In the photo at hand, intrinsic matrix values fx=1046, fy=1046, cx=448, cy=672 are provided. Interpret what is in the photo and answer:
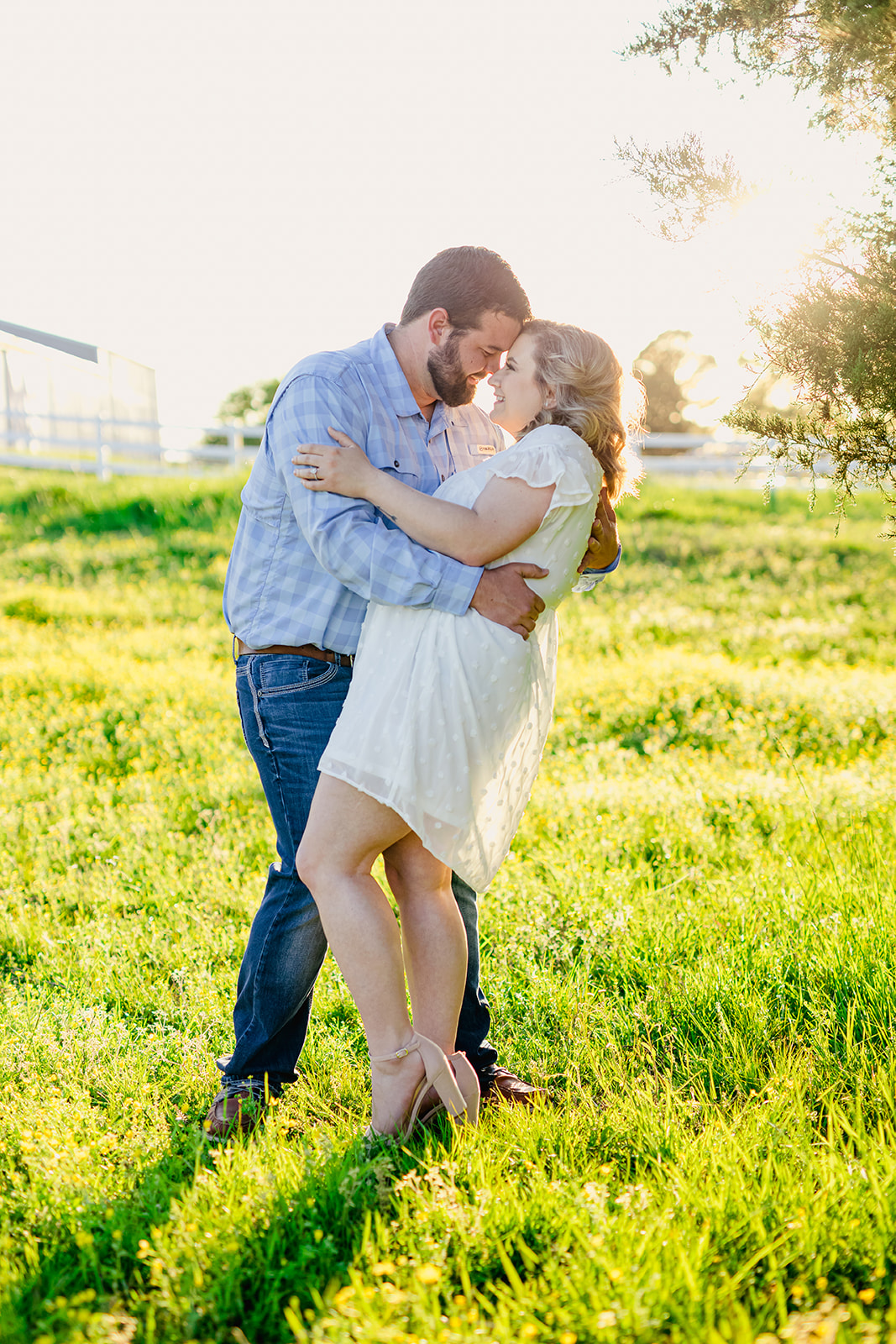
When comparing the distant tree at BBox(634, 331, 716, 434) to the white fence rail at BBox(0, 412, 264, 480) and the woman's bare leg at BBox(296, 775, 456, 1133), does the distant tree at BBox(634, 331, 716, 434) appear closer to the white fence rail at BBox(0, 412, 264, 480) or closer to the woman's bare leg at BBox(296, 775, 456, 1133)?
the woman's bare leg at BBox(296, 775, 456, 1133)

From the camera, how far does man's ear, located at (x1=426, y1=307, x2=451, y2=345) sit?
3.09m

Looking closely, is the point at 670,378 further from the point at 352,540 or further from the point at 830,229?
the point at 352,540

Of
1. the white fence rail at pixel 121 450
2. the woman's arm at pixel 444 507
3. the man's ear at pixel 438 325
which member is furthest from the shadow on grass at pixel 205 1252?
the white fence rail at pixel 121 450

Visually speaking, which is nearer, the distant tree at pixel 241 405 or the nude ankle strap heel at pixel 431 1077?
the nude ankle strap heel at pixel 431 1077

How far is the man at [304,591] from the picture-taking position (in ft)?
9.83

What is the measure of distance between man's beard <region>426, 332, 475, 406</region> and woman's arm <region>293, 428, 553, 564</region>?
0.48m

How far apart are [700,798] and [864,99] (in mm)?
3387

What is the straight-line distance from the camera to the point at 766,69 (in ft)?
12.0

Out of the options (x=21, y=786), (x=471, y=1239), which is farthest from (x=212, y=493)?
(x=471, y=1239)

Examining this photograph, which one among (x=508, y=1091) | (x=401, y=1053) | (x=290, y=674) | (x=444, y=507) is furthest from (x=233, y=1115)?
(x=444, y=507)

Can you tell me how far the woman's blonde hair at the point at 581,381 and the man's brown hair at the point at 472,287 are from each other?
0.44 feet

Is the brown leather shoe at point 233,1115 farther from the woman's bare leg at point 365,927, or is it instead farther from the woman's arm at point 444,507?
the woman's arm at point 444,507

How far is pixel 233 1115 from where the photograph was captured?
2.93m

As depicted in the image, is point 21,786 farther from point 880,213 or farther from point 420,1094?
point 880,213
